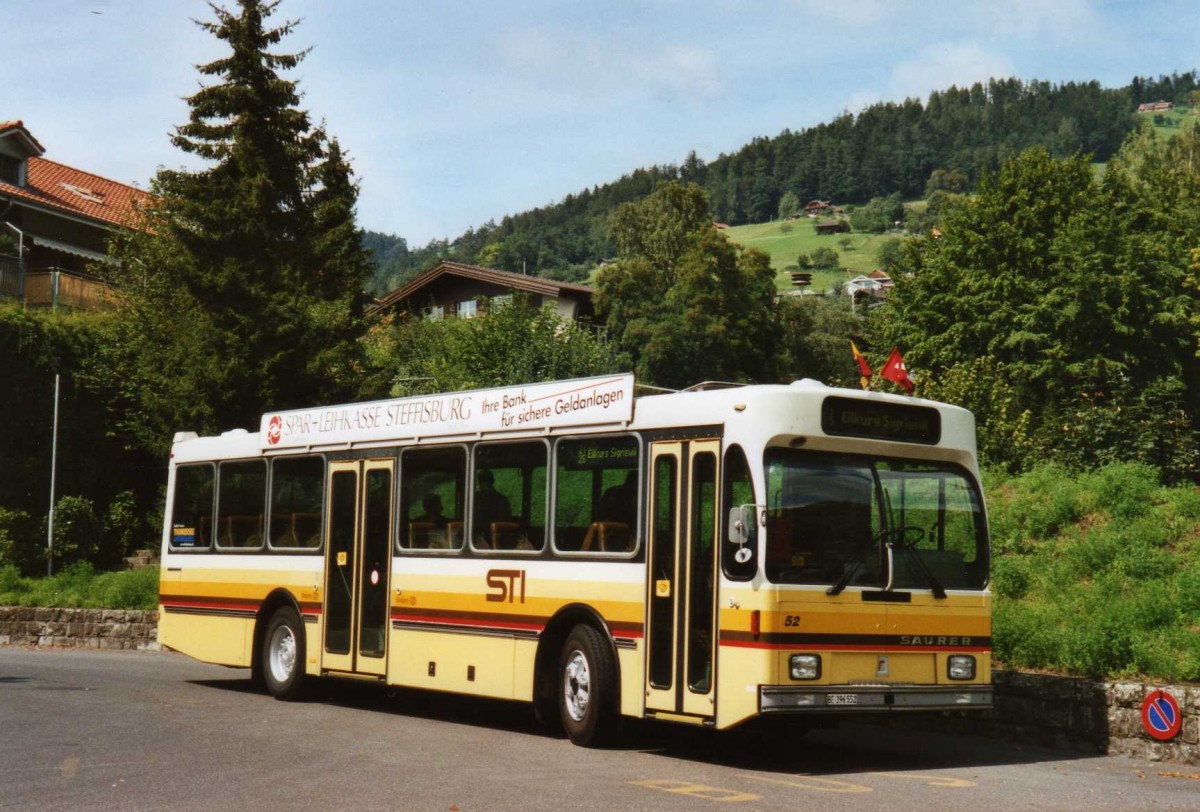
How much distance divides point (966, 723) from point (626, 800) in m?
5.79

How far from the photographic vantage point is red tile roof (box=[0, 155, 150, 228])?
4619 cm

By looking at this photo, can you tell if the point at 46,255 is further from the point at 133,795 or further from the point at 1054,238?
the point at 133,795

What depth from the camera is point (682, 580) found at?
11.8 metres

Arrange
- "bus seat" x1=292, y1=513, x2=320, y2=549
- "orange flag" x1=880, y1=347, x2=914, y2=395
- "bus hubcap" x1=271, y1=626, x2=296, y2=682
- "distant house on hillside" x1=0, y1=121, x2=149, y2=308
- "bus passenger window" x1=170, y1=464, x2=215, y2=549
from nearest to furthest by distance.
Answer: "bus seat" x1=292, y1=513, x2=320, y2=549
"bus hubcap" x1=271, y1=626, x2=296, y2=682
"bus passenger window" x1=170, y1=464, x2=215, y2=549
"orange flag" x1=880, y1=347, x2=914, y2=395
"distant house on hillside" x1=0, y1=121, x2=149, y2=308

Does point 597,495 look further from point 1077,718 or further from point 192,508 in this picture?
point 192,508

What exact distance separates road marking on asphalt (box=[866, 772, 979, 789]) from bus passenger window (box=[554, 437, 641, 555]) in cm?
270

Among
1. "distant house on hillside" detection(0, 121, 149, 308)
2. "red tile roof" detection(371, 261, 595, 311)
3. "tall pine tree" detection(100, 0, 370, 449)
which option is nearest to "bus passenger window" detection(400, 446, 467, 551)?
"tall pine tree" detection(100, 0, 370, 449)

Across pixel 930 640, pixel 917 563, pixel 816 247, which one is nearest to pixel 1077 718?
pixel 930 640

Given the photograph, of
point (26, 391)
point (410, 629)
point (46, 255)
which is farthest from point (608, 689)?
A: point (46, 255)

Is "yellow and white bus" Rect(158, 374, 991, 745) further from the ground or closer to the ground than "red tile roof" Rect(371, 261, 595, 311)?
closer to the ground

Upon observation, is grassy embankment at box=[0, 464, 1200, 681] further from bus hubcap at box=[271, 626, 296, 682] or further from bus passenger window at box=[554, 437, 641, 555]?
bus hubcap at box=[271, 626, 296, 682]

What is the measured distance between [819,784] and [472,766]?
2545mm

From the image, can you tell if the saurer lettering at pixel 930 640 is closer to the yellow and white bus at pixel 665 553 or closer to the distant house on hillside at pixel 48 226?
the yellow and white bus at pixel 665 553

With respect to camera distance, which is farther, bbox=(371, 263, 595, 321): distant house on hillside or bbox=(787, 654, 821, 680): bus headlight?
bbox=(371, 263, 595, 321): distant house on hillside
